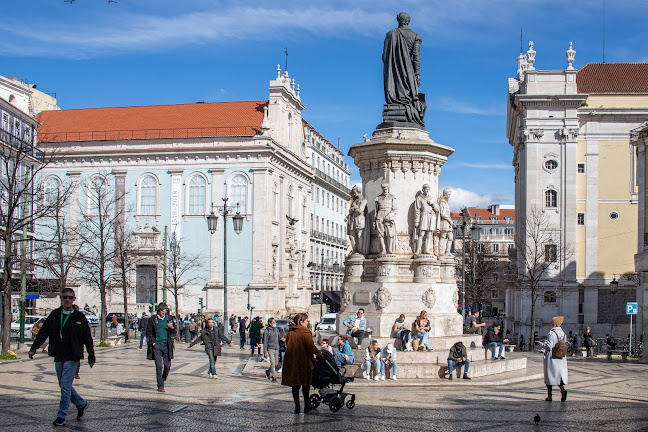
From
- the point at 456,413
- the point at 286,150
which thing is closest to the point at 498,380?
the point at 456,413

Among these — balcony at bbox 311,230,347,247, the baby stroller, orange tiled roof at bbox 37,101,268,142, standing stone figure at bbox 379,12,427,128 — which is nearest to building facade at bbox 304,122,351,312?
balcony at bbox 311,230,347,247

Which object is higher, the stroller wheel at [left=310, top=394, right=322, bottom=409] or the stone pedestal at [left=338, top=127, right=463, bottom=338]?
the stone pedestal at [left=338, top=127, right=463, bottom=338]

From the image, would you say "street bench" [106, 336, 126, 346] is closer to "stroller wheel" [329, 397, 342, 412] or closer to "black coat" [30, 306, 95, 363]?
"stroller wheel" [329, 397, 342, 412]

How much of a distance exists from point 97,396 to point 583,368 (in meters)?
15.8

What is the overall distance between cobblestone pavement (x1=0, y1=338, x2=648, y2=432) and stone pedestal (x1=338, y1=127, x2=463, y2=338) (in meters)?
2.40

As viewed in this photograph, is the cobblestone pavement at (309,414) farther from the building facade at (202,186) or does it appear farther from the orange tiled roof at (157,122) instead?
the orange tiled roof at (157,122)

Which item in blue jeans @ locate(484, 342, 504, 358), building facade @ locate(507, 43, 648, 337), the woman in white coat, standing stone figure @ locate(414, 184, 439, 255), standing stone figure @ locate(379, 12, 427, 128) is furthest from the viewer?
building facade @ locate(507, 43, 648, 337)

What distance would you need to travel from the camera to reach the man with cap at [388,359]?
17.3 m

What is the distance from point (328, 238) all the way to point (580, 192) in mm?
37377

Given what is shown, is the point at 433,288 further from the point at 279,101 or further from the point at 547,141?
the point at 279,101

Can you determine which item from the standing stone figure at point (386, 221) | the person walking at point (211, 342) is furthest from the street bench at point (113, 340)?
the standing stone figure at point (386, 221)

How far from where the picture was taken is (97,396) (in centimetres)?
1459

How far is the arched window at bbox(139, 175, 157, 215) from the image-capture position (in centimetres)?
6594

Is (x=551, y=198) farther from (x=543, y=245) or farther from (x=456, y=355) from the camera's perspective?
(x=456, y=355)
